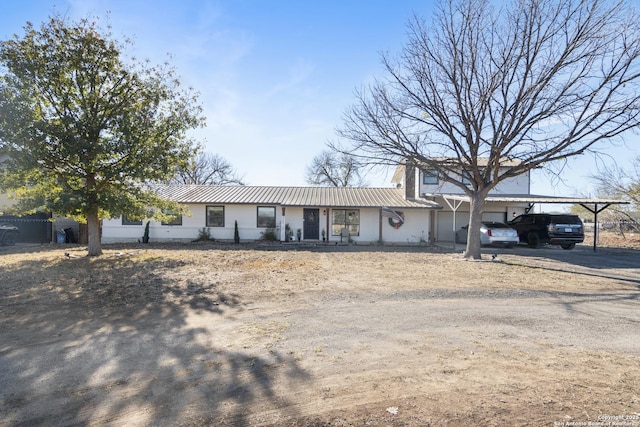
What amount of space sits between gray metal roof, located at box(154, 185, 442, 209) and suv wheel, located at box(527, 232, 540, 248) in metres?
5.25

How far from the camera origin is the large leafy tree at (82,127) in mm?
11000

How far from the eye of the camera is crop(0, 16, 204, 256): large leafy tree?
36.1 ft

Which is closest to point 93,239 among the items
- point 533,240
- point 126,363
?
point 126,363

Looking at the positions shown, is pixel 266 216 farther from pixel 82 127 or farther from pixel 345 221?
pixel 82 127

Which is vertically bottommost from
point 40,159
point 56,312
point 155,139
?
point 56,312

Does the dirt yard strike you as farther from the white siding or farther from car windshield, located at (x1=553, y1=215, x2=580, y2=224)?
the white siding

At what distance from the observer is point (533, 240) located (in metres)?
19.2

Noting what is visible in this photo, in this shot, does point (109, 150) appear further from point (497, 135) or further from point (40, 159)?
point (497, 135)

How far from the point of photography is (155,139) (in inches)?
506

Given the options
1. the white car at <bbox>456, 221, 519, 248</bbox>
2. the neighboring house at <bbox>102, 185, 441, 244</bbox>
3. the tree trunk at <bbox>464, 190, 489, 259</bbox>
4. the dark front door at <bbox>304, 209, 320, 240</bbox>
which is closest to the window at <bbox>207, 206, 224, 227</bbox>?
the neighboring house at <bbox>102, 185, 441, 244</bbox>

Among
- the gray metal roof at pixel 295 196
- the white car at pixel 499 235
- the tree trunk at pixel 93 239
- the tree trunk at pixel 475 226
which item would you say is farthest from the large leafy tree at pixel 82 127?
the white car at pixel 499 235

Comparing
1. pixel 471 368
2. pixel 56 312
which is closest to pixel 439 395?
pixel 471 368

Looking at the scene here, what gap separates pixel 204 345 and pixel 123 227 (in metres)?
18.9

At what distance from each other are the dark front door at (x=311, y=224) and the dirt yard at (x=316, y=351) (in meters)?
11.8
